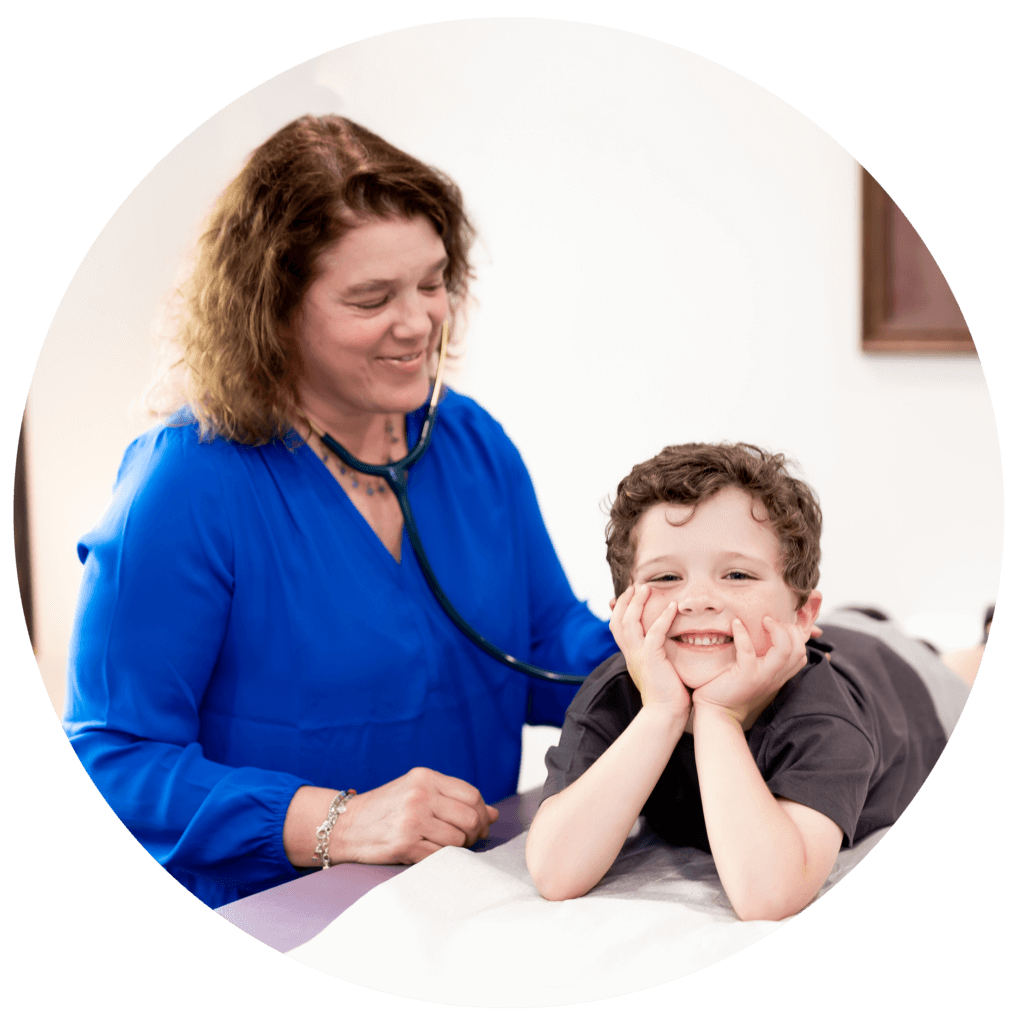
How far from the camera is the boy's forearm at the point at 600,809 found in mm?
985

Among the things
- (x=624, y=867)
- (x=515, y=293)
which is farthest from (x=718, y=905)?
(x=515, y=293)

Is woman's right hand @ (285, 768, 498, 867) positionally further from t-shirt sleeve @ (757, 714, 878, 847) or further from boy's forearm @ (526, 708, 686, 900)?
t-shirt sleeve @ (757, 714, 878, 847)

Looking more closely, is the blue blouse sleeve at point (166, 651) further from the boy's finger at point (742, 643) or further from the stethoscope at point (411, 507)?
the boy's finger at point (742, 643)

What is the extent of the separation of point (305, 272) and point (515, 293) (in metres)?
0.21

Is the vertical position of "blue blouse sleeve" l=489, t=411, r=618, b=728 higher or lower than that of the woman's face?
lower

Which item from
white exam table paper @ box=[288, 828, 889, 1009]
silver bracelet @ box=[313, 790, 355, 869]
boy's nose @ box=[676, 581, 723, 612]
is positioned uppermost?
boy's nose @ box=[676, 581, 723, 612]

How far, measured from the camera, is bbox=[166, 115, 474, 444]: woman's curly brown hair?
3.33 feet

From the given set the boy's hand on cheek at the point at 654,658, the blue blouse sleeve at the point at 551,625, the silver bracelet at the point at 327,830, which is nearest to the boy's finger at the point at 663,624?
the boy's hand on cheek at the point at 654,658

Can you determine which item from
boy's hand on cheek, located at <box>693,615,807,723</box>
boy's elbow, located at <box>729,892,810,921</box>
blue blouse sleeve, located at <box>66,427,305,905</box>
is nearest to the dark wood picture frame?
boy's hand on cheek, located at <box>693,615,807,723</box>

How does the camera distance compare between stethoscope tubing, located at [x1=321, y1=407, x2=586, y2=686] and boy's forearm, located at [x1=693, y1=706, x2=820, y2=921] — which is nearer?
boy's forearm, located at [x1=693, y1=706, x2=820, y2=921]

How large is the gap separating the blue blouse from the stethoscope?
11mm

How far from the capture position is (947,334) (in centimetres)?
114

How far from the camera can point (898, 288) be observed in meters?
1.13

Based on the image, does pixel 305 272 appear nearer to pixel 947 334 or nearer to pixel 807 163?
pixel 807 163
